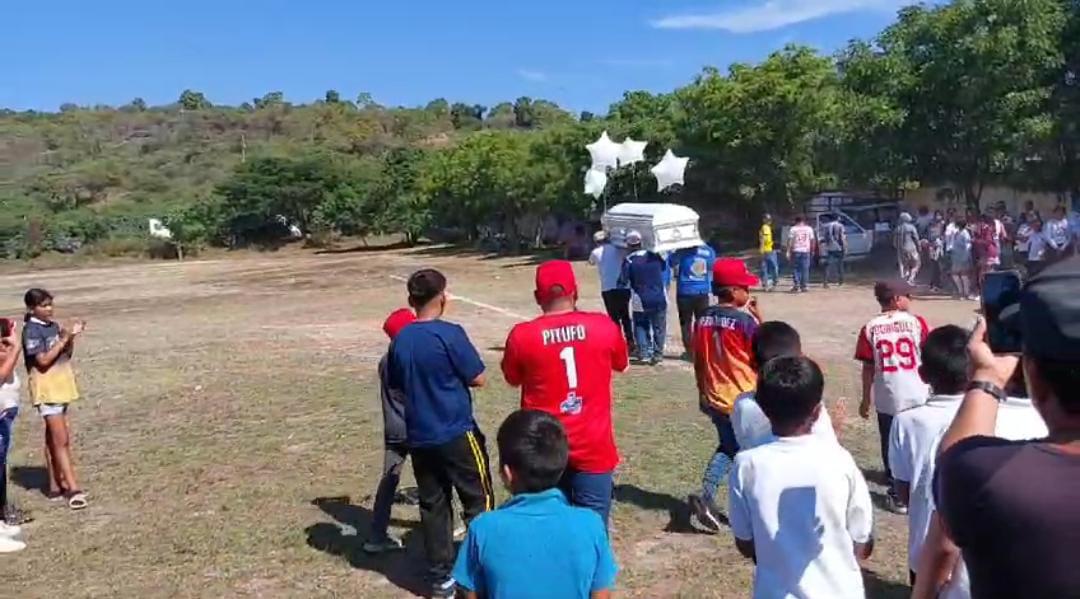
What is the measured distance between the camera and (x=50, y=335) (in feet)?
25.2

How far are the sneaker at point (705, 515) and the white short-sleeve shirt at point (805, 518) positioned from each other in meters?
3.08

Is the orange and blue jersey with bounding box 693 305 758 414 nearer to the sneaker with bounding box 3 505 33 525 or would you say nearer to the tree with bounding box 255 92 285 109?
the sneaker with bounding box 3 505 33 525

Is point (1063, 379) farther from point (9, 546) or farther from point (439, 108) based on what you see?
point (439, 108)

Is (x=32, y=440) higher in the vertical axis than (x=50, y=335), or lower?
lower

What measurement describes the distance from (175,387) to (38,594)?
23.7ft

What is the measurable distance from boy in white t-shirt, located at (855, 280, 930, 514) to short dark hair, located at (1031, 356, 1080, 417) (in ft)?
14.8

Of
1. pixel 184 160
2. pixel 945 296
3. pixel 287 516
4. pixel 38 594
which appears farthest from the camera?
pixel 184 160

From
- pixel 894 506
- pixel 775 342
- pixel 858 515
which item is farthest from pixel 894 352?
pixel 858 515

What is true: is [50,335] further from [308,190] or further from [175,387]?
[308,190]

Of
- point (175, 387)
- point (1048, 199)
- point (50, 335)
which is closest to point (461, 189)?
point (1048, 199)

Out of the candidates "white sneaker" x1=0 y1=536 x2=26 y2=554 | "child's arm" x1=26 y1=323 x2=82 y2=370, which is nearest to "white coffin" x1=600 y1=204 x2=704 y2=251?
"child's arm" x1=26 y1=323 x2=82 y2=370

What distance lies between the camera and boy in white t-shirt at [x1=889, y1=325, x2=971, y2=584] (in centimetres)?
371

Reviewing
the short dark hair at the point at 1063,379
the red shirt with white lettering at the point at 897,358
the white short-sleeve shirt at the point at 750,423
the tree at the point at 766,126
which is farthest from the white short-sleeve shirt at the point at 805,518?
the tree at the point at 766,126

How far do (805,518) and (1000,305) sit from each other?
157 centimetres
